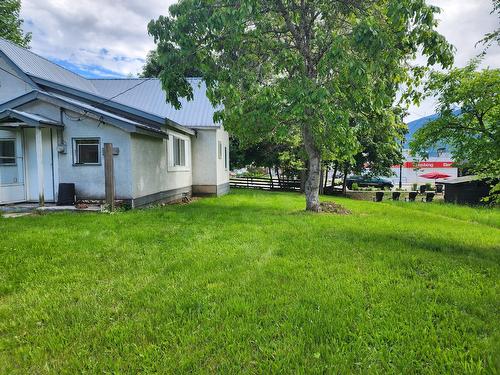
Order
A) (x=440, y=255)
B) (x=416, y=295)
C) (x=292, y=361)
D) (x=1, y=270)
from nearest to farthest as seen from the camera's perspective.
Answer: (x=292, y=361) < (x=416, y=295) < (x=1, y=270) < (x=440, y=255)

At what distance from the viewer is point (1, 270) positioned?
14.7 ft

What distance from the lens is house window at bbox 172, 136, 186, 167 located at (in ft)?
45.0

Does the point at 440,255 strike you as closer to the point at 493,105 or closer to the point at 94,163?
the point at 493,105

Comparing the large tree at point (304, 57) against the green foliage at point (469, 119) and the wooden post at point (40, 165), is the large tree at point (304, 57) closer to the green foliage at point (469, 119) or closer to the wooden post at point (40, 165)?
the green foliage at point (469, 119)

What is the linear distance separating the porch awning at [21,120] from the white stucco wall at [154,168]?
2446 mm

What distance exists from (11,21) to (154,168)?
2321cm

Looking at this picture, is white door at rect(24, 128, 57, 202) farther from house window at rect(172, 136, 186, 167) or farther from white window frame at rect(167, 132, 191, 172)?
house window at rect(172, 136, 186, 167)

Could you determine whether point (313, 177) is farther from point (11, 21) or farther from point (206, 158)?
point (11, 21)

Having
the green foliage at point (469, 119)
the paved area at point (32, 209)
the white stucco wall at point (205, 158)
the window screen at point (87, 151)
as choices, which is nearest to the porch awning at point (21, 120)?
the window screen at point (87, 151)

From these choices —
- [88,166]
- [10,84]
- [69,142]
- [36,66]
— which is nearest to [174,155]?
[88,166]

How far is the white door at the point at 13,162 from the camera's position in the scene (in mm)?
10125

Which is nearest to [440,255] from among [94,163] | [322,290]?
[322,290]

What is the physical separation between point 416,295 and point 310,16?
30.5 ft

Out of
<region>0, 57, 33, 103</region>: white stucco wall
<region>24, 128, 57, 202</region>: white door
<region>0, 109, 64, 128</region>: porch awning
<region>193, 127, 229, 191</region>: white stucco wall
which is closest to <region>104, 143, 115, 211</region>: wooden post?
<region>0, 109, 64, 128</region>: porch awning
